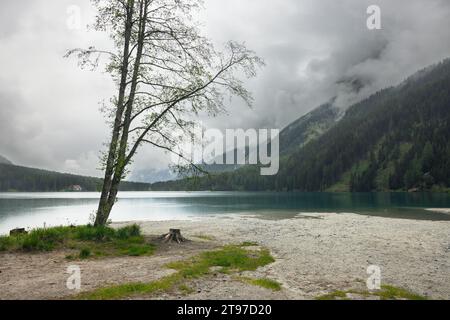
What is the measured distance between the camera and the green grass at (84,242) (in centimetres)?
1825

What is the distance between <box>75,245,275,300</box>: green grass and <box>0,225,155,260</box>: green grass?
3.81m

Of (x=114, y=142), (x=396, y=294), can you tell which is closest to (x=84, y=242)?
(x=114, y=142)

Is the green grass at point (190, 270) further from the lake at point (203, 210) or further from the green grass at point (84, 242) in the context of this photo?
the lake at point (203, 210)

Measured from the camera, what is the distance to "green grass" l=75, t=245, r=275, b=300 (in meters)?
10.9

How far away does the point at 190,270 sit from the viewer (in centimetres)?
1409

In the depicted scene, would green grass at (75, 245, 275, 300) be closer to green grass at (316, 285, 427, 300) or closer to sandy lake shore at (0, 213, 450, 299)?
sandy lake shore at (0, 213, 450, 299)

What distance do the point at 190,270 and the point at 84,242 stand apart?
8.97 metres

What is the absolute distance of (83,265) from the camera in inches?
605

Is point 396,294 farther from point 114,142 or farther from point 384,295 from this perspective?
point 114,142

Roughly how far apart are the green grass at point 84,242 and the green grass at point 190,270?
3.81 metres

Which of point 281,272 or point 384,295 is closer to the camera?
point 384,295

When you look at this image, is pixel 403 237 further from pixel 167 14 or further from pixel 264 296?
pixel 167 14

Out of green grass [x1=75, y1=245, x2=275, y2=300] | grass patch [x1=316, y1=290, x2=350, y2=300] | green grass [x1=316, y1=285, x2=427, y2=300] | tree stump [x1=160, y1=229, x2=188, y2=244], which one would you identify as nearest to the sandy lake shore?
grass patch [x1=316, y1=290, x2=350, y2=300]
